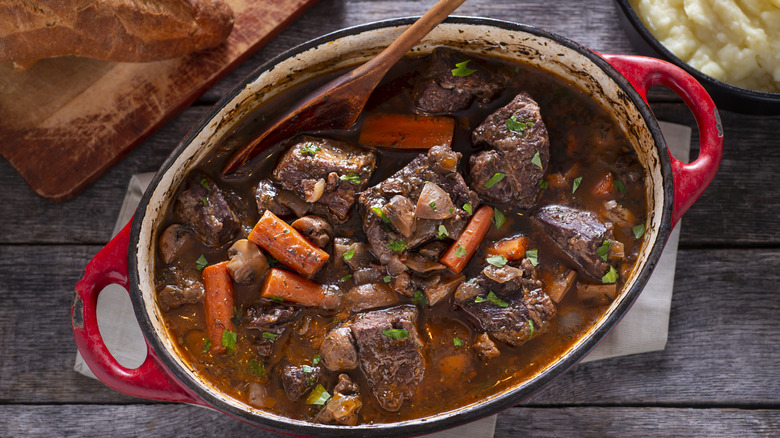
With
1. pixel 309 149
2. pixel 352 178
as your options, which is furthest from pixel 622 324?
pixel 309 149

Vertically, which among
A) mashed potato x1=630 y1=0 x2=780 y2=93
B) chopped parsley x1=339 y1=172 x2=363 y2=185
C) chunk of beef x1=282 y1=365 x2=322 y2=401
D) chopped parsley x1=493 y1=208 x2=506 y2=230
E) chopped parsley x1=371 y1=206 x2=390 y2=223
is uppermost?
mashed potato x1=630 y1=0 x2=780 y2=93

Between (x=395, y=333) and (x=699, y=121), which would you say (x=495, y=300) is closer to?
(x=395, y=333)

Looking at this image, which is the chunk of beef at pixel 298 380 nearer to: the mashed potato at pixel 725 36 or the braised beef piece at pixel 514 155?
A: the braised beef piece at pixel 514 155

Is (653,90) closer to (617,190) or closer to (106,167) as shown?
(617,190)

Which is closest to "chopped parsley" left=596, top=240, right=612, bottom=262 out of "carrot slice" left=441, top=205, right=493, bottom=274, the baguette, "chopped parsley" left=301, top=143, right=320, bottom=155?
"carrot slice" left=441, top=205, right=493, bottom=274

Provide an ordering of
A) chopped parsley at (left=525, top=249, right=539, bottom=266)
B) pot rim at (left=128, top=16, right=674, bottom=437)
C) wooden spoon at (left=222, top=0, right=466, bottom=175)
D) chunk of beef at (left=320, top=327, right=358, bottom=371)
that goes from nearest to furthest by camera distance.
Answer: pot rim at (left=128, top=16, right=674, bottom=437) < wooden spoon at (left=222, top=0, right=466, bottom=175) < chunk of beef at (left=320, top=327, right=358, bottom=371) < chopped parsley at (left=525, top=249, right=539, bottom=266)

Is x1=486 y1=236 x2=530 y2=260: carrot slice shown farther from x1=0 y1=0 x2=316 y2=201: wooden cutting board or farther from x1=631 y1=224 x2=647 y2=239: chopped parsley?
x1=0 y1=0 x2=316 y2=201: wooden cutting board
